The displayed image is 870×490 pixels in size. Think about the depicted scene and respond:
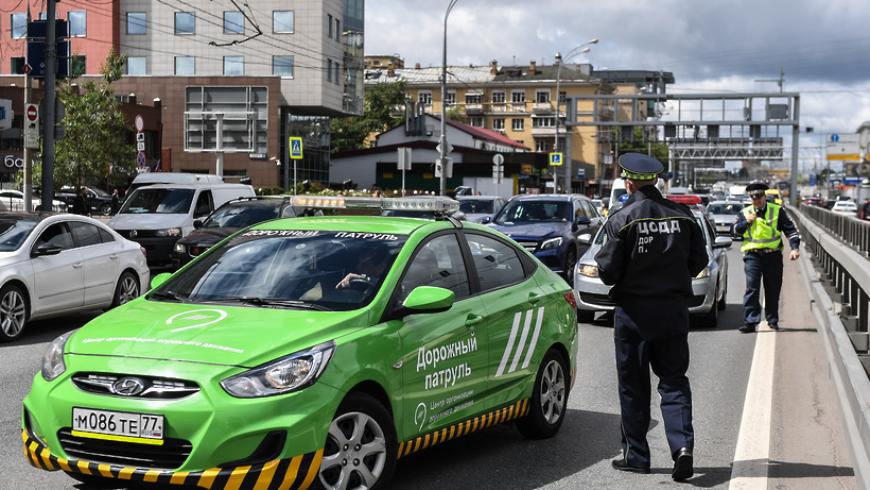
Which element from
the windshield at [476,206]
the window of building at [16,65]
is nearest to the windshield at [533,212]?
the windshield at [476,206]

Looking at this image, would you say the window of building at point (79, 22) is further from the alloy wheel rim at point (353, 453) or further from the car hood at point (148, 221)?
the alloy wheel rim at point (353, 453)

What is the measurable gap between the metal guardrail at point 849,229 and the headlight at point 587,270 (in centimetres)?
644

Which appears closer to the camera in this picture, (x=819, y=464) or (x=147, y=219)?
(x=819, y=464)

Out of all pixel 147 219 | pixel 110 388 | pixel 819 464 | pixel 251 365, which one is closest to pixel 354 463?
pixel 251 365

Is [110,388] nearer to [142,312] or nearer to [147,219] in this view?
[142,312]

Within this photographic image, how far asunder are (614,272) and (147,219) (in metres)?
17.5

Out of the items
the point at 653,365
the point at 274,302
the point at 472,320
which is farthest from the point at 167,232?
the point at 653,365

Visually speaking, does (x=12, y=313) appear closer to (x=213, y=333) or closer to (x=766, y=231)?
(x=213, y=333)

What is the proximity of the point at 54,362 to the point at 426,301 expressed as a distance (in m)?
1.86

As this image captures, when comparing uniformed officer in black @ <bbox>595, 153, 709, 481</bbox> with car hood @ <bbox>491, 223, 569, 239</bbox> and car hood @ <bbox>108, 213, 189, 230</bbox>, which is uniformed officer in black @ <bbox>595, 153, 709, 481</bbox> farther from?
car hood @ <bbox>108, 213, 189, 230</bbox>

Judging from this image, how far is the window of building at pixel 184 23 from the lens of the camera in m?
63.0

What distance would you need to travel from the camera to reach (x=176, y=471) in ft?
15.6

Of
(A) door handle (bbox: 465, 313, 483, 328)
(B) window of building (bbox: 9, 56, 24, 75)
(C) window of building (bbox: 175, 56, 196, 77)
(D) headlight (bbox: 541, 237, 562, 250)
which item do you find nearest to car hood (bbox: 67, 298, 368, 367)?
(A) door handle (bbox: 465, 313, 483, 328)

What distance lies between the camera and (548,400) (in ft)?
24.2
